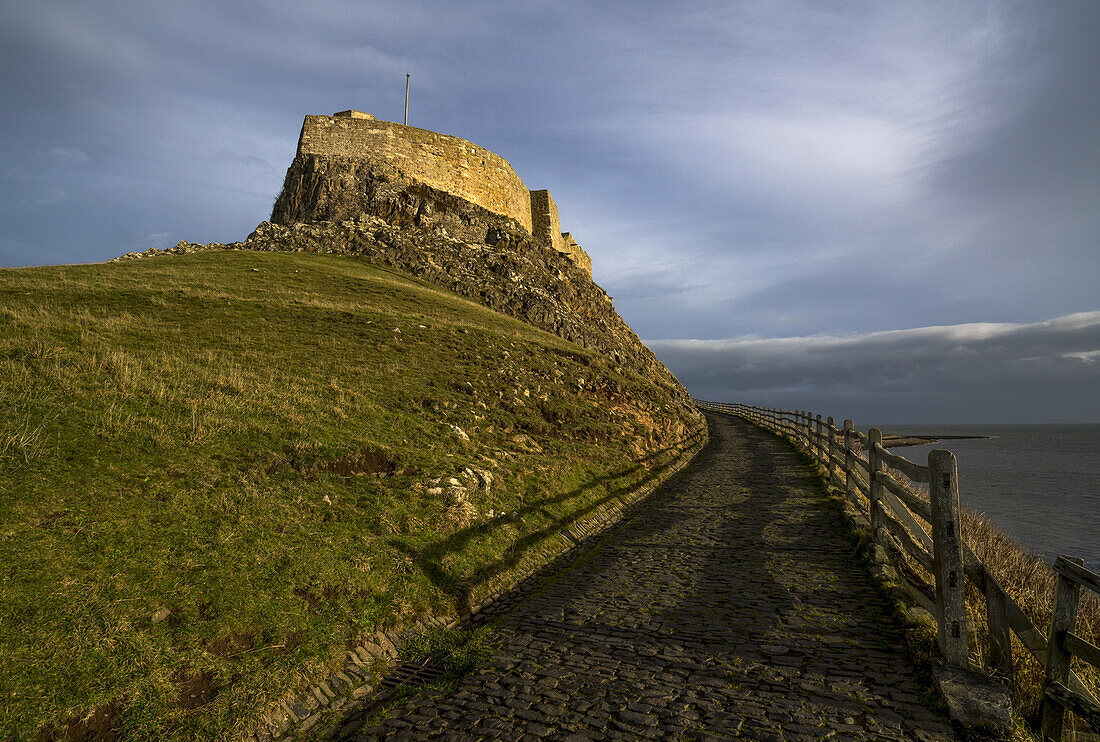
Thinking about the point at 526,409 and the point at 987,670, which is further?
the point at 526,409

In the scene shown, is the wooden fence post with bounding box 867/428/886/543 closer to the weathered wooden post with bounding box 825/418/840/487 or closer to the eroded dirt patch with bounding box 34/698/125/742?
the weathered wooden post with bounding box 825/418/840/487

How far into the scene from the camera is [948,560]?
5.23 m

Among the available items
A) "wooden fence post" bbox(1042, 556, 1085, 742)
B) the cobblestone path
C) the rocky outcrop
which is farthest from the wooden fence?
the rocky outcrop

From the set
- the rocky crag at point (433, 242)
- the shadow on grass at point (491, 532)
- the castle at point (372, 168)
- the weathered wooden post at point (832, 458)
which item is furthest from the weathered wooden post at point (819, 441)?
the castle at point (372, 168)

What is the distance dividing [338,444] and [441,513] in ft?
8.62

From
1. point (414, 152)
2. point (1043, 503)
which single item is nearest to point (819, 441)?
point (1043, 503)

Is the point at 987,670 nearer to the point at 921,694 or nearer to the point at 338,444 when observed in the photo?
the point at 921,694

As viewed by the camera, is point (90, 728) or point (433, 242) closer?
point (90, 728)

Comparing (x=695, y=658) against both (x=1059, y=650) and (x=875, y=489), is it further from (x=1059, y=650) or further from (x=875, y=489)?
(x=875, y=489)

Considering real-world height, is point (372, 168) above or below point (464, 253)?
above

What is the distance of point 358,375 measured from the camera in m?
14.6

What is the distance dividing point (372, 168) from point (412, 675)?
43.7 metres

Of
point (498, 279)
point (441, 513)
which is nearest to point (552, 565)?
point (441, 513)

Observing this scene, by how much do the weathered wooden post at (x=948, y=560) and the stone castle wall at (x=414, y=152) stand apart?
4482 cm
